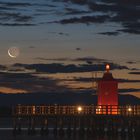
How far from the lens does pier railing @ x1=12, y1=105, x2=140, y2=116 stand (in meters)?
48.8

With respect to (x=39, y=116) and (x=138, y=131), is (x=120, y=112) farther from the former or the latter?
(x=39, y=116)

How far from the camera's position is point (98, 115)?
49156 millimetres

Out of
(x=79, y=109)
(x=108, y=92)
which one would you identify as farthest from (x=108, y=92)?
(x=79, y=109)

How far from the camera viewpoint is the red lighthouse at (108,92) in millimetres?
51875

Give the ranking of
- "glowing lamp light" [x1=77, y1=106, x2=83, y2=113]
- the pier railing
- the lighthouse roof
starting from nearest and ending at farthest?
the pier railing
"glowing lamp light" [x1=77, y1=106, x2=83, y2=113]
the lighthouse roof

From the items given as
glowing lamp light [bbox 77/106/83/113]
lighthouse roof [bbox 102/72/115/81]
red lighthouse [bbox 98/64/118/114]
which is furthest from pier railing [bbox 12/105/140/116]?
lighthouse roof [bbox 102/72/115/81]

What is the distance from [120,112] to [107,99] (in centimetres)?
326

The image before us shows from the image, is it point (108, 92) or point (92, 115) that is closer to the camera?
point (92, 115)

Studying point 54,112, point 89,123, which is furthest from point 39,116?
point 89,123

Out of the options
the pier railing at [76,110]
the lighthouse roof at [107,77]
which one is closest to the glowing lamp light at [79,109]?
the pier railing at [76,110]

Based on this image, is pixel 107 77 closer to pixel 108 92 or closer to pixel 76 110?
pixel 108 92

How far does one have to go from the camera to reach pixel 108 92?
2045 inches

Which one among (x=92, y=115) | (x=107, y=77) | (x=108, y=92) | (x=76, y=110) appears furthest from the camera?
(x=107, y=77)

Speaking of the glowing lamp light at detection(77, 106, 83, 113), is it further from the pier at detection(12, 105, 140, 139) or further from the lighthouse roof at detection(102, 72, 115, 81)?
the lighthouse roof at detection(102, 72, 115, 81)
